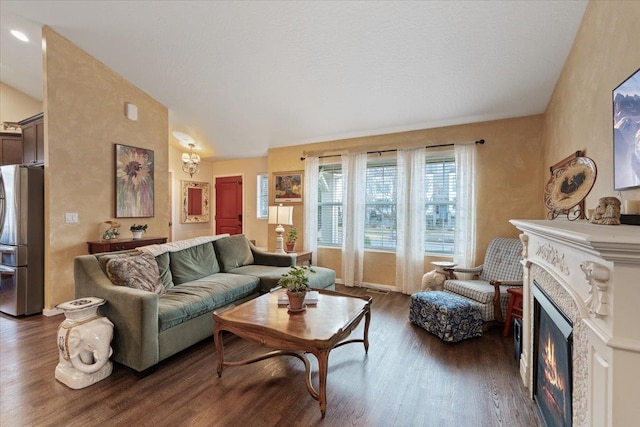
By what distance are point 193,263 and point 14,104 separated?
4944 millimetres

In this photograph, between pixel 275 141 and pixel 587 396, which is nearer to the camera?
pixel 587 396

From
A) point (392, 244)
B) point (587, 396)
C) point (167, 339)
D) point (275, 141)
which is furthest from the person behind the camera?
point (275, 141)

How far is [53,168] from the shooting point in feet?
11.1

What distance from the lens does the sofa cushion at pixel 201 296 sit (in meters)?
2.35

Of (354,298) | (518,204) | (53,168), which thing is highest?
(53,168)

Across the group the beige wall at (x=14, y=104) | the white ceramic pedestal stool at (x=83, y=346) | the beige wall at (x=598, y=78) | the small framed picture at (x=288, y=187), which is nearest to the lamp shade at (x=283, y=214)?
the small framed picture at (x=288, y=187)

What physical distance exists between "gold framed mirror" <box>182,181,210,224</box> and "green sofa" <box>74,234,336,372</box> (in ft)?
10.1

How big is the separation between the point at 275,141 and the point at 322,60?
2.30 m

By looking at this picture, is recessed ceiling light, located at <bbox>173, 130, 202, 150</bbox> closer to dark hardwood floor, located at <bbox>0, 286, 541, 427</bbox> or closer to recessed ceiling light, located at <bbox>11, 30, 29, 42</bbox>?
recessed ceiling light, located at <bbox>11, 30, 29, 42</bbox>

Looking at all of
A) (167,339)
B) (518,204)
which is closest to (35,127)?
(167,339)

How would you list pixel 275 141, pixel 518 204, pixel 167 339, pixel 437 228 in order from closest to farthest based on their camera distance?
pixel 167 339 < pixel 518 204 < pixel 437 228 < pixel 275 141

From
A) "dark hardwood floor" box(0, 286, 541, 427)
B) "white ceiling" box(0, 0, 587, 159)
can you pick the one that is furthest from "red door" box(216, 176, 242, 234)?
"dark hardwood floor" box(0, 286, 541, 427)

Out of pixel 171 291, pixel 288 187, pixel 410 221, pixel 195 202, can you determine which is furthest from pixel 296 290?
pixel 195 202

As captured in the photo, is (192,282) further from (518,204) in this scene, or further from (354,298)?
(518,204)
